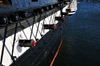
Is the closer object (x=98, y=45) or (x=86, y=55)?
(x=86, y=55)

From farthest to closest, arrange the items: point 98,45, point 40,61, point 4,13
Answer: point 98,45, point 40,61, point 4,13

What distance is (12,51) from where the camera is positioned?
10.6m

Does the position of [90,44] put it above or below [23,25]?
below

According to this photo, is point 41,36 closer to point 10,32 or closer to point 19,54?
point 19,54

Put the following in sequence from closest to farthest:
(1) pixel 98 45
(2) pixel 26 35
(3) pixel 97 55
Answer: (2) pixel 26 35 → (3) pixel 97 55 → (1) pixel 98 45

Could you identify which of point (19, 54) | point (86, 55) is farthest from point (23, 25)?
point (86, 55)

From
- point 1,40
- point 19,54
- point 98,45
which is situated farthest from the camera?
point 98,45

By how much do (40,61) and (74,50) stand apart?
53.6 ft

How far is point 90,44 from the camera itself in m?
35.1

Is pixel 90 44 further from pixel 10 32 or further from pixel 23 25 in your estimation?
pixel 10 32

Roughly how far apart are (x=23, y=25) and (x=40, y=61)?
7161 millimetres

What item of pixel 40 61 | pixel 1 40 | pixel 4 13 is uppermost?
pixel 4 13

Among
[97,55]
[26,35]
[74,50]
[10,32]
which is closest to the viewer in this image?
[10,32]

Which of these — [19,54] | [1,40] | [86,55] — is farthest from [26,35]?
[86,55]
